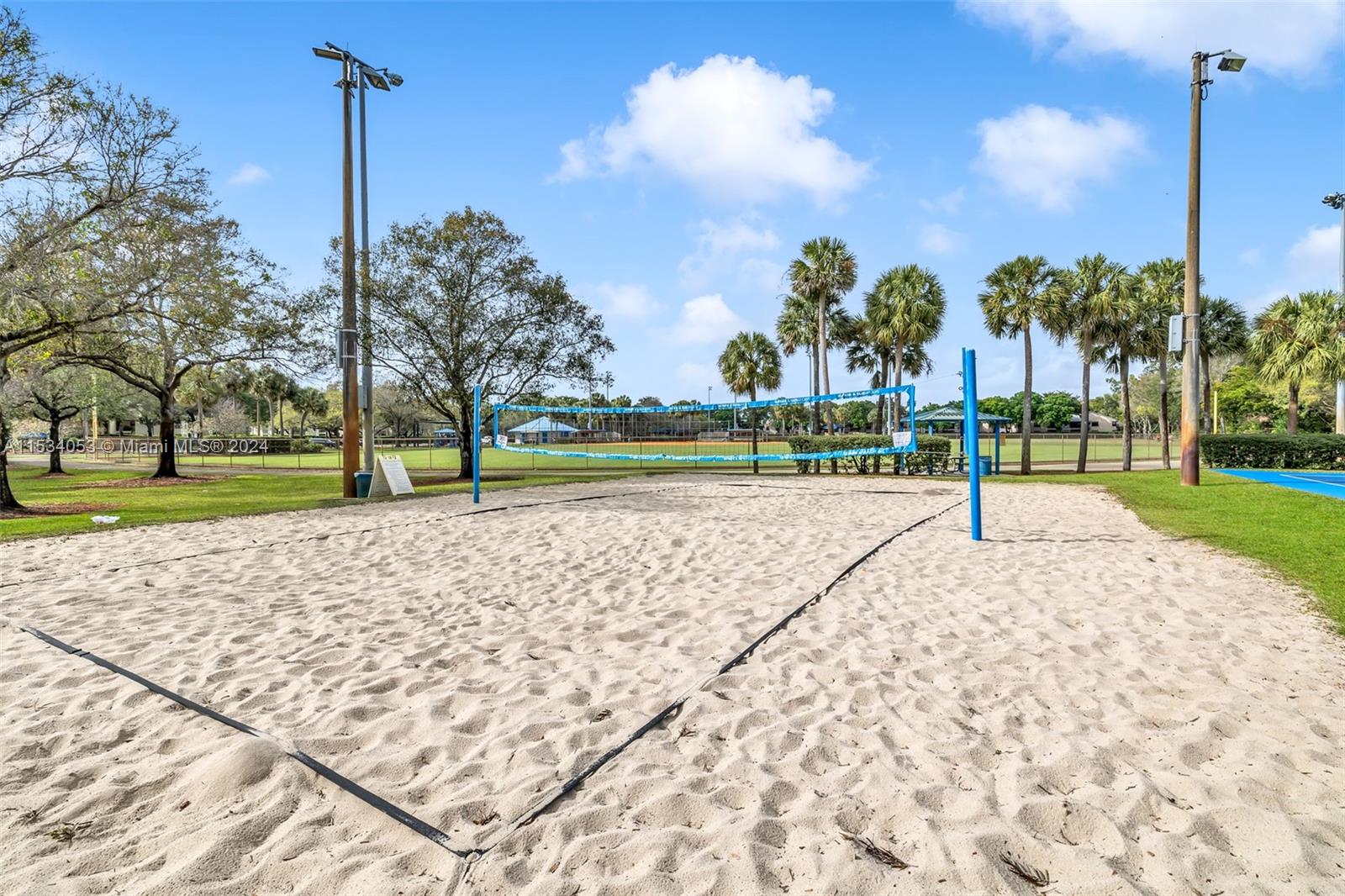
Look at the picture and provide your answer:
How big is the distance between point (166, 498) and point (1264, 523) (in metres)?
18.5

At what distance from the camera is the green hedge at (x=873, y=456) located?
A: 69.9 feet

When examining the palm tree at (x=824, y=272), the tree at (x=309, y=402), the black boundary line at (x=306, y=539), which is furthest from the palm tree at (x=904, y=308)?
the tree at (x=309, y=402)

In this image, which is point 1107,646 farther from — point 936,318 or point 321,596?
point 936,318

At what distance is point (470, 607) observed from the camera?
479 centimetres

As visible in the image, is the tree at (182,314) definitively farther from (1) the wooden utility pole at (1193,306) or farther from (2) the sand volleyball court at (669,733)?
(1) the wooden utility pole at (1193,306)

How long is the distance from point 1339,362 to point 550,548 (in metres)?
27.1

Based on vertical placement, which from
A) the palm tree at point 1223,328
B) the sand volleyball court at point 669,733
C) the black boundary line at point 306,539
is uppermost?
the palm tree at point 1223,328

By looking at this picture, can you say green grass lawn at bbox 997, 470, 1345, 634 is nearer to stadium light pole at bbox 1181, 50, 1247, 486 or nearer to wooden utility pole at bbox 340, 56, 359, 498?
stadium light pole at bbox 1181, 50, 1247, 486

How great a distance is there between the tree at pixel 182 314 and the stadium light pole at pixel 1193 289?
61.5ft

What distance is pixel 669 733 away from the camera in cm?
285

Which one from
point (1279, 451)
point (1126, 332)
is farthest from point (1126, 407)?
point (1279, 451)

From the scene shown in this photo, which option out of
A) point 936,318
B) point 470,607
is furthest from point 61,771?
point 936,318

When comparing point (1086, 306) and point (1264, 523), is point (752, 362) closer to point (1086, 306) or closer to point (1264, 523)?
point (1086, 306)

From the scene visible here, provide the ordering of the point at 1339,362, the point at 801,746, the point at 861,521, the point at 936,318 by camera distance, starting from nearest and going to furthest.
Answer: the point at 801,746 → the point at 861,521 → the point at 1339,362 → the point at 936,318
